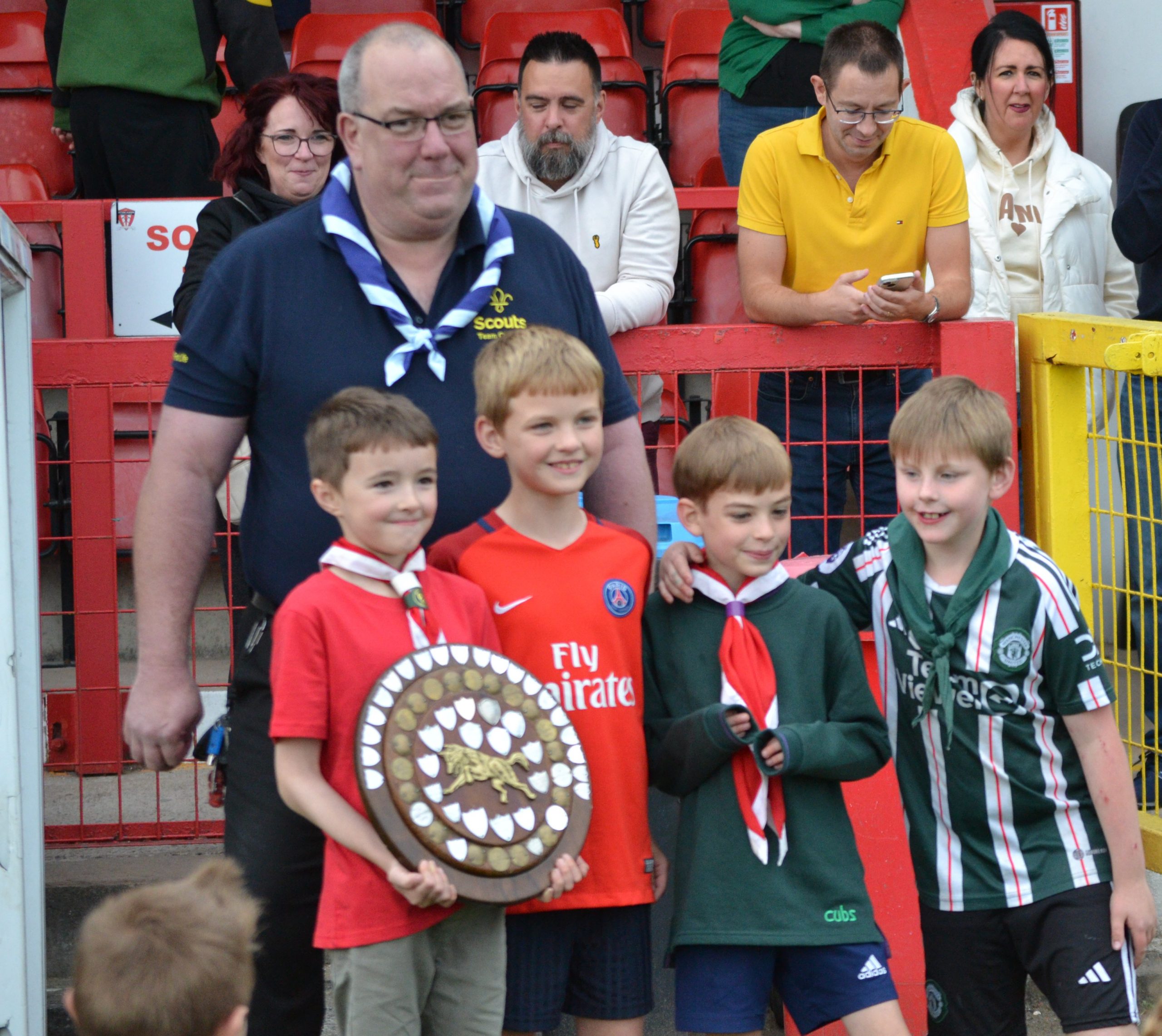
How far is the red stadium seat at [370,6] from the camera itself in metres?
7.41

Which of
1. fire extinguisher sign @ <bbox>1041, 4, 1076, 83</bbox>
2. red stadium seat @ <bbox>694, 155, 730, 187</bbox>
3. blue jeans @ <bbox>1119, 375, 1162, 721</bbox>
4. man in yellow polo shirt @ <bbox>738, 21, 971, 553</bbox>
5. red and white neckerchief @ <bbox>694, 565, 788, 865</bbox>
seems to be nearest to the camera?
red and white neckerchief @ <bbox>694, 565, 788, 865</bbox>

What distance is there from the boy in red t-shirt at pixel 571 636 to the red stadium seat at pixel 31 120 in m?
5.12

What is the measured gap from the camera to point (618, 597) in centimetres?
258

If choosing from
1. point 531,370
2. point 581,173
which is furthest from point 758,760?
point 581,173

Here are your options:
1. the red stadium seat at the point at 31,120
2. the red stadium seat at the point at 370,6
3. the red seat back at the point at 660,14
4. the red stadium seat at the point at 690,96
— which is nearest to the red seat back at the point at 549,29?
the red stadium seat at the point at 690,96

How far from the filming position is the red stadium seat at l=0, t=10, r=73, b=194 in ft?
22.8

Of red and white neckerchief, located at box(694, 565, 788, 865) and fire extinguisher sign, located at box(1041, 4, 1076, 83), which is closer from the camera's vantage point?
red and white neckerchief, located at box(694, 565, 788, 865)

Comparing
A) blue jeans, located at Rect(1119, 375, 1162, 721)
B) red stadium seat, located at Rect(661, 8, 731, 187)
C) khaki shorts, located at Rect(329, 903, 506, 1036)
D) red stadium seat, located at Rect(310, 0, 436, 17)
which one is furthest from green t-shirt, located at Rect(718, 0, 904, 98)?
khaki shorts, located at Rect(329, 903, 506, 1036)

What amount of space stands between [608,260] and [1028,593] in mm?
2224

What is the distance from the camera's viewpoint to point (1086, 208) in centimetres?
490

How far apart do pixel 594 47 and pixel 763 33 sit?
1.37 meters

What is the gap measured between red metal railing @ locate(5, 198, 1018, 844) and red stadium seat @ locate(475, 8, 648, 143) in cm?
252

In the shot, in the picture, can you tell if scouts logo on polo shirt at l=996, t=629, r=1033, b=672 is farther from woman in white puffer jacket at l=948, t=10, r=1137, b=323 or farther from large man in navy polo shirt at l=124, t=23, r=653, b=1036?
woman in white puffer jacket at l=948, t=10, r=1137, b=323

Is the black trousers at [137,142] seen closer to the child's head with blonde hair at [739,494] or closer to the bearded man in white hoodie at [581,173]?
the bearded man in white hoodie at [581,173]
